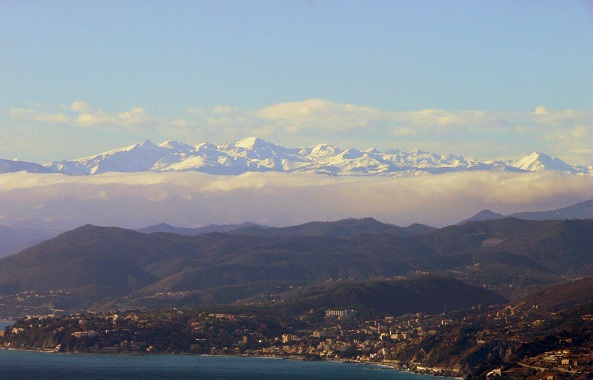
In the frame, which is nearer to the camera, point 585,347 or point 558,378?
point 558,378

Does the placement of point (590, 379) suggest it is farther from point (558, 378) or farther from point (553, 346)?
point (553, 346)

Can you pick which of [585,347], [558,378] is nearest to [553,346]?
[585,347]

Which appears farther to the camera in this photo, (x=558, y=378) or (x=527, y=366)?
(x=527, y=366)

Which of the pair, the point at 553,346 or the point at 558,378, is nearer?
the point at 558,378

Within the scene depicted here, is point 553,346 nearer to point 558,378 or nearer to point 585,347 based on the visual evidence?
point 585,347

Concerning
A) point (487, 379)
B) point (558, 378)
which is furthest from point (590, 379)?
point (487, 379)

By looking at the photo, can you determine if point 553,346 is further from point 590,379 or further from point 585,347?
point 590,379
